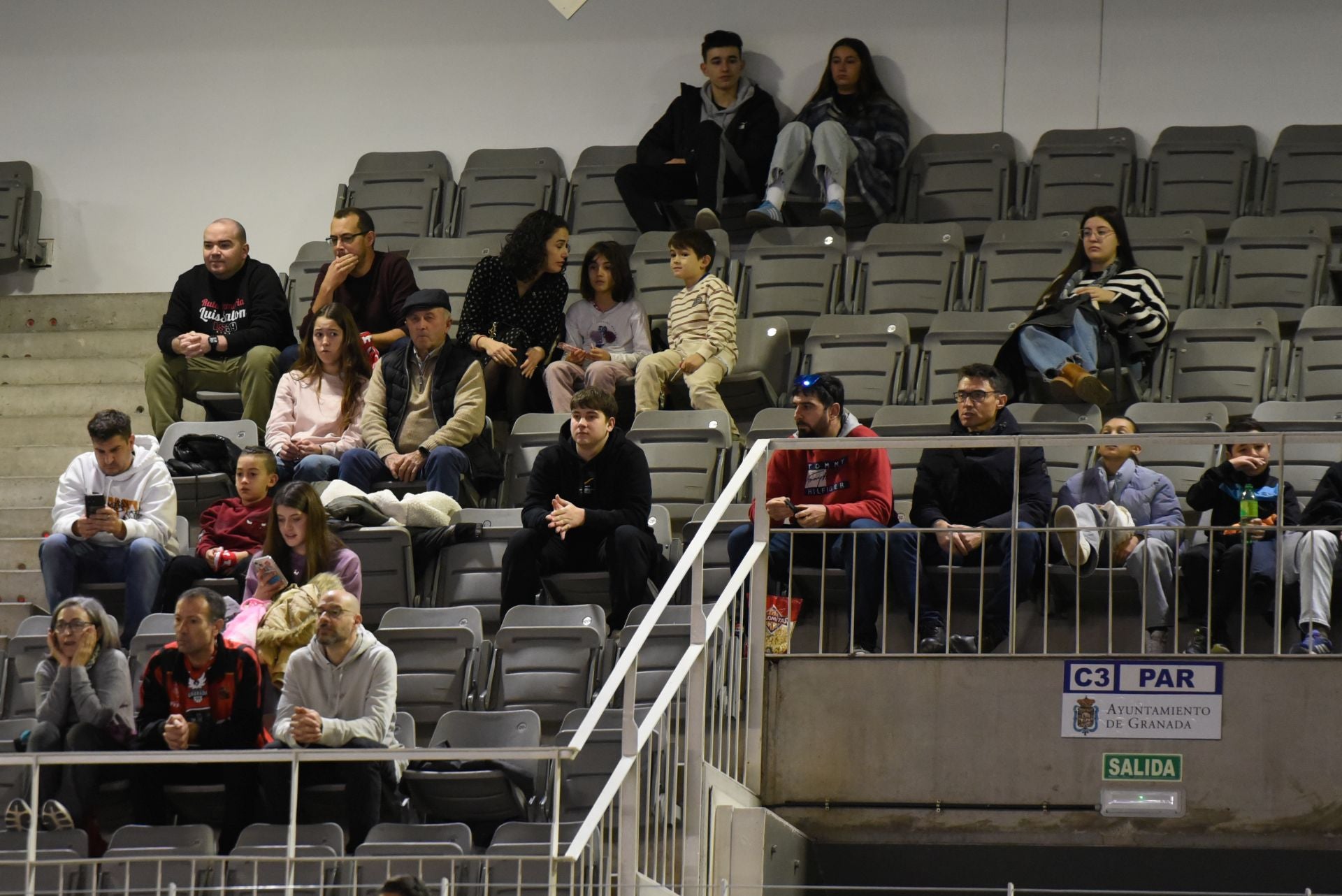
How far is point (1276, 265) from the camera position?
870 centimetres

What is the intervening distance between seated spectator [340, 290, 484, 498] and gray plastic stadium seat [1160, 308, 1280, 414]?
285 centimetres

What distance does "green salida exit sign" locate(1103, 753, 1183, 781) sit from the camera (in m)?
5.99

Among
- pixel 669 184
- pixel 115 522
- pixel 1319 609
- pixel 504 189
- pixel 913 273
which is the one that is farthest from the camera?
pixel 504 189

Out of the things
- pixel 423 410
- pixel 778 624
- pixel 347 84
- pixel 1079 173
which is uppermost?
pixel 347 84

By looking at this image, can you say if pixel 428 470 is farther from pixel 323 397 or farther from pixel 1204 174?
pixel 1204 174

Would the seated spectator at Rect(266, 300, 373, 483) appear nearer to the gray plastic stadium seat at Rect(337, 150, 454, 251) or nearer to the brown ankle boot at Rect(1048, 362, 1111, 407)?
the gray plastic stadium seat at Rect(337, 150, 454, 251)

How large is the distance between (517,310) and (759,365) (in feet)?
3.55

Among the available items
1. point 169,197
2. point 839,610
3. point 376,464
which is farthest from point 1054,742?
point 169,197

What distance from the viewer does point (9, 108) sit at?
1131cm

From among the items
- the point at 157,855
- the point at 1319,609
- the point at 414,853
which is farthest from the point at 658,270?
the point at 157,855

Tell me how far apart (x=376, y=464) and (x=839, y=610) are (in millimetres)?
2181

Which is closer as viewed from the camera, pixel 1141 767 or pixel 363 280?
pixel 1141 767

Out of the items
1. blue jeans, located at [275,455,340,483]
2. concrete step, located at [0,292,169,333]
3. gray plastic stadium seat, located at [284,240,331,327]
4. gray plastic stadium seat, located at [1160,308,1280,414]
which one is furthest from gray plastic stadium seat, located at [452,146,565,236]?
gray plastic stadium seat, located at [1160,308,1280,414]

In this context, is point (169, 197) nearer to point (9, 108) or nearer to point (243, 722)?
point (9, 108)
